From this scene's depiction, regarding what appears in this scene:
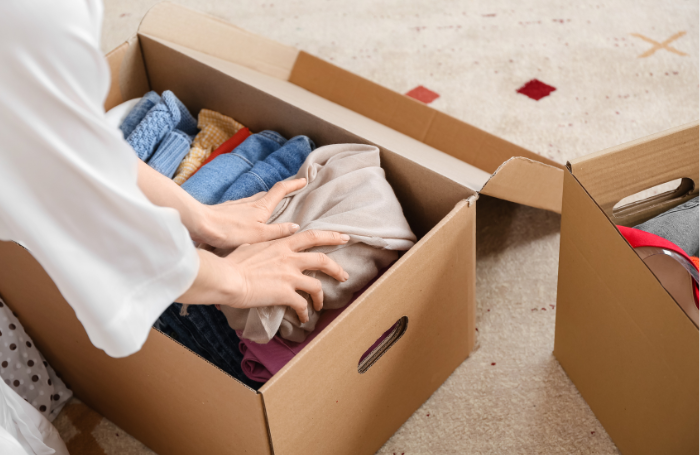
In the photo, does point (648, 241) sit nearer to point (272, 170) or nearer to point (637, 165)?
point (637, 165)

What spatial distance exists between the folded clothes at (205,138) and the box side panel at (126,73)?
0.16m

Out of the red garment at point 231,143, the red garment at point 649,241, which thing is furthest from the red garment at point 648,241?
the red garment at point 231,143

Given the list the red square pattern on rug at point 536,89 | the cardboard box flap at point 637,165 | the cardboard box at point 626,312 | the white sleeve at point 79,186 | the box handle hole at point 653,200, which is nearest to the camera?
the white sleeve at point 79,186

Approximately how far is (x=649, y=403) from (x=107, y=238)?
2.10ft

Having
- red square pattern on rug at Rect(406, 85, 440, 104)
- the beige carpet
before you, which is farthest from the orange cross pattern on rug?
red square pattern on rug at Rect(406, 85, 440, 104)

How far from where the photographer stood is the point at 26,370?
877 mm

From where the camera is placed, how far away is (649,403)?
72cm

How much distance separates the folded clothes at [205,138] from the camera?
36.9 inches

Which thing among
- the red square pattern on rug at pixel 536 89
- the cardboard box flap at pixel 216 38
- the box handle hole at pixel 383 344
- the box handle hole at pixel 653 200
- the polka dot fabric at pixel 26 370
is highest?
the cardboard box flap at pixel 216 38

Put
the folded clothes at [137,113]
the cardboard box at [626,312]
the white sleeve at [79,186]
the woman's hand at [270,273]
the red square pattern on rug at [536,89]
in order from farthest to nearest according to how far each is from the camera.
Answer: the red square pattern on rug at [536,89] < the folded clothes at [137,113] < the cardboard box at [626,312] < the woman's hand at [270,273] < the white sleeve at [79,186]

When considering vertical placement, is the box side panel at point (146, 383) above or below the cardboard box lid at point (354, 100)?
below

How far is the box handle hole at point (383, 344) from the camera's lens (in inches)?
29.8

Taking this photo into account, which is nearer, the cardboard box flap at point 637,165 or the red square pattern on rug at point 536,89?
the cardboard box flap at point 637,165

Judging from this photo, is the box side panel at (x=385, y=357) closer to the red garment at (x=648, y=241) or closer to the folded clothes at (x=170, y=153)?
the red garment at (x=648, y=241)
